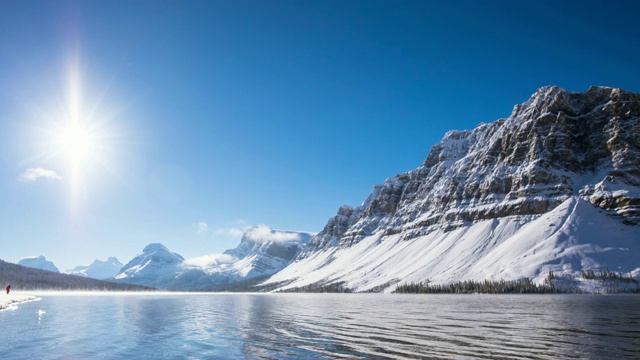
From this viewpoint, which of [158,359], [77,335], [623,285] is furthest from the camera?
[623,285]

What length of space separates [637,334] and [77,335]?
2156 inches

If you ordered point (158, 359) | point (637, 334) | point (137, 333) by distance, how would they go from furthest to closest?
point (137, 333)
point (637, 334)
point (158, 359)

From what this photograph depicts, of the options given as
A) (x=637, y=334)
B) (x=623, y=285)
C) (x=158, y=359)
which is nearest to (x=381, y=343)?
(x=158, y=359)

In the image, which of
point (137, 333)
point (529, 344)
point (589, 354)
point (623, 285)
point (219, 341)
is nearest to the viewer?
point (589, 354)

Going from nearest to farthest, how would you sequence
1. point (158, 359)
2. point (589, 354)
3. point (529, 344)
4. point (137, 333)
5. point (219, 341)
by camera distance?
1. point (589, 354)
2. point (158, 359)
3. point (529, 344)
4. point (219, 341)
5. point (137, 333)

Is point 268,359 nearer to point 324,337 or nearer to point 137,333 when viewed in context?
point 324,337

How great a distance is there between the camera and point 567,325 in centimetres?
4516

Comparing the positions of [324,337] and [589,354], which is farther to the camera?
[324,337]

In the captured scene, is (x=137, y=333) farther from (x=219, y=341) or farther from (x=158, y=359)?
(x=158, y=359)

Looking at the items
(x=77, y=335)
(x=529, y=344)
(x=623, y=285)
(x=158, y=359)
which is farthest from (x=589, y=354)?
(x=623, y=285)

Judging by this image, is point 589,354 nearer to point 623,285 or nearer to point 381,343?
point 381,343

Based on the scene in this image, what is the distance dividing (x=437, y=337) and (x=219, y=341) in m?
20.5

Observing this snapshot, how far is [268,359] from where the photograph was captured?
2783cm

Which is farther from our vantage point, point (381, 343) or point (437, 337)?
point (437, 337)
